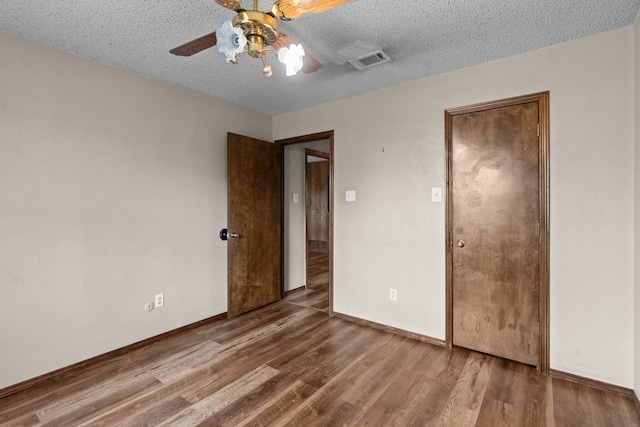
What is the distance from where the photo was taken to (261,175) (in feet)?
11.8

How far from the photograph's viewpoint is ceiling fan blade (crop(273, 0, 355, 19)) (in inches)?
50.2

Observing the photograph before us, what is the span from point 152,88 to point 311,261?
4.52 m

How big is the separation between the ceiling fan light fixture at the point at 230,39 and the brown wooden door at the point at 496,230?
1.96 metres

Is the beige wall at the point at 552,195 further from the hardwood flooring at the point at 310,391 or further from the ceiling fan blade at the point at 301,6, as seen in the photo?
the ceiling fan blade at the point at 301,6

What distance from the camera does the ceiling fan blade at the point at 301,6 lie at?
1274mm

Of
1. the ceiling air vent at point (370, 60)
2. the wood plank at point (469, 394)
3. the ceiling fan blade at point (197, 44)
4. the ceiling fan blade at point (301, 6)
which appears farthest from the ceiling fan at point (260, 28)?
the wood plank at point (469, 394)

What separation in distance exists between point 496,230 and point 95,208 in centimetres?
314

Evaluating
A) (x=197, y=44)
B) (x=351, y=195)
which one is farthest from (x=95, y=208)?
(x=351, y=195)

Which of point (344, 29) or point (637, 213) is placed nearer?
point (637, 213)

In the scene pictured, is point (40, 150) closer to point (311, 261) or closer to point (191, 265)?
point (191, 265)

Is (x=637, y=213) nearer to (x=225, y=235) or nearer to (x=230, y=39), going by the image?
(x=230, y=39)

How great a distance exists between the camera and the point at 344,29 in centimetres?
198

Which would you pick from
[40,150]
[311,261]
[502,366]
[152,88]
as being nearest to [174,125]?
[152,88]

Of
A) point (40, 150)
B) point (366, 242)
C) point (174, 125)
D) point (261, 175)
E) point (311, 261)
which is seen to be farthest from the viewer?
point (311, 261)
